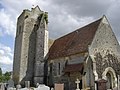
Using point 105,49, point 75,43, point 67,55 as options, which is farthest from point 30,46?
point 105,49

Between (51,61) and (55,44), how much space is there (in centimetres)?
493

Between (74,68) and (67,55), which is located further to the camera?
(67,55)

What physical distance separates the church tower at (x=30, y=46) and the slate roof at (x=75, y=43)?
2.22m

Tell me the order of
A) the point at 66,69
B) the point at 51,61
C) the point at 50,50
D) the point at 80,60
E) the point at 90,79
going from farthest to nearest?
the point at 50,50 → the point at 51,61 → the point at 66,69 → the point at 80,60 → the point at 90,79

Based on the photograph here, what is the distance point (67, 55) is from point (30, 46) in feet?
29.0

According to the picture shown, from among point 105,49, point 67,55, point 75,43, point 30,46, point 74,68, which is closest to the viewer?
point 74,68

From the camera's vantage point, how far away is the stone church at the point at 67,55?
82.1 ft

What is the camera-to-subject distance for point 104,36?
27.0 meters

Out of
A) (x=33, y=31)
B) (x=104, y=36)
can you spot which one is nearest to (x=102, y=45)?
(x=104, y=36)

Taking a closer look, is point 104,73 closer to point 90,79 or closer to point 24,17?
point 90,79

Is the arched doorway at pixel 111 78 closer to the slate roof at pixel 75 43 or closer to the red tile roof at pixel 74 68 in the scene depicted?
the red tile roof at pixel 74 68

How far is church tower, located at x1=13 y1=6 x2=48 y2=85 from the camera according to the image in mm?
33378

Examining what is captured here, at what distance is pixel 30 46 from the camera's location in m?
35.0

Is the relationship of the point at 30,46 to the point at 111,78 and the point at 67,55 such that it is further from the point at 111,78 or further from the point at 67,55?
the point at 111,78
